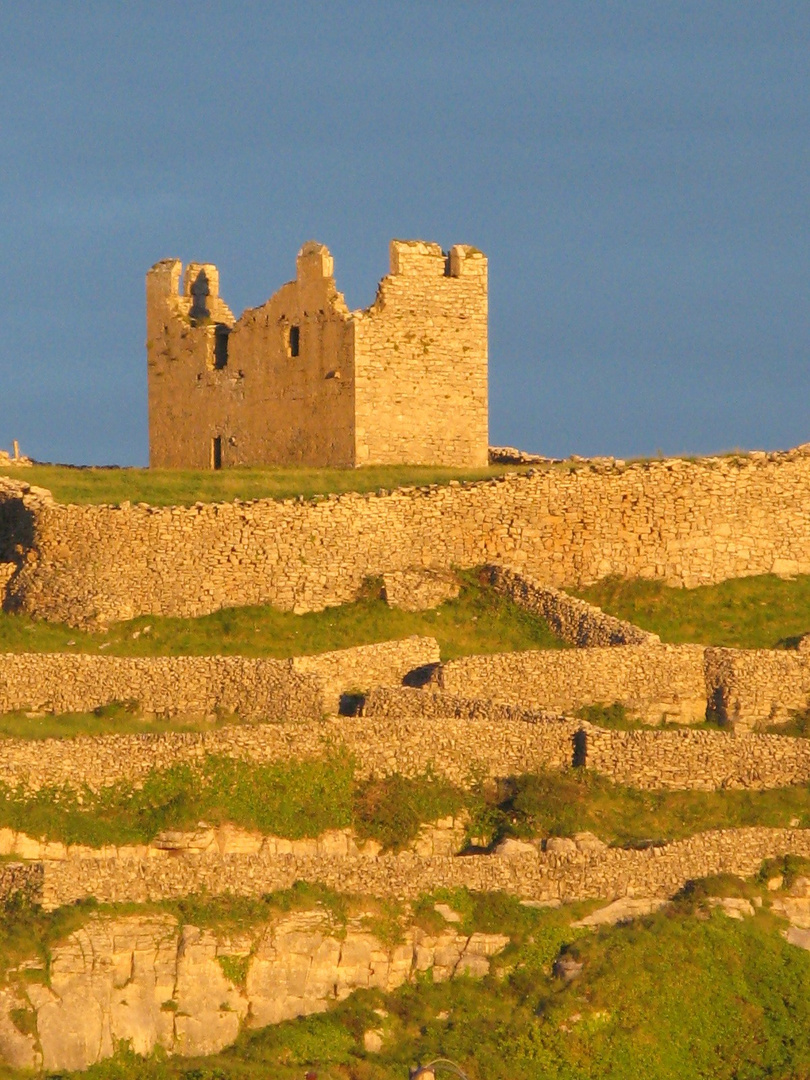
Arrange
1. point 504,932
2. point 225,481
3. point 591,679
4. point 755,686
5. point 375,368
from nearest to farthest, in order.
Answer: point 504,932 → point 591,679 → point 755,686 → point 225,481 → point 375,368

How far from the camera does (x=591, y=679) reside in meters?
45.2

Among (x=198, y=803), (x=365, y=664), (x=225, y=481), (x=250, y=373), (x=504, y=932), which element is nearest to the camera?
(x=504, y=932)

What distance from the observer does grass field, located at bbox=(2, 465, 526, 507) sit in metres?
52.9

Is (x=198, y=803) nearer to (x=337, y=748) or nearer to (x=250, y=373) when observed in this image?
(x=337, y=748)

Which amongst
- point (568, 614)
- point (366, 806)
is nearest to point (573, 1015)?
point (366, 806)

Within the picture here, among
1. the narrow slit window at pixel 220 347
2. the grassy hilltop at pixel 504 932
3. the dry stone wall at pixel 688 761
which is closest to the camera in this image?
the grassy hilltop at pixel 504 932

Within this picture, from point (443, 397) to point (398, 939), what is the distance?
20.9m

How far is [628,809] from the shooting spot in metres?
41.4

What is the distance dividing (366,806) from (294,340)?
1942 centimetres

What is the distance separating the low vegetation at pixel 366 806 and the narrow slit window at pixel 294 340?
18.6 metres

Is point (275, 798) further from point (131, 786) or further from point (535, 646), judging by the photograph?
point (535, 646)

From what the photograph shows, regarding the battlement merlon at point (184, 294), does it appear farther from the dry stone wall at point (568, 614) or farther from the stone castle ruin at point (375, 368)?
the dry stone wall at point (568, 614)

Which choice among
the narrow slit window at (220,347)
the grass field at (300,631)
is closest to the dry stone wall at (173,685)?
the grass field at (300,631)

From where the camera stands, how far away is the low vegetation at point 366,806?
40.0 meters
